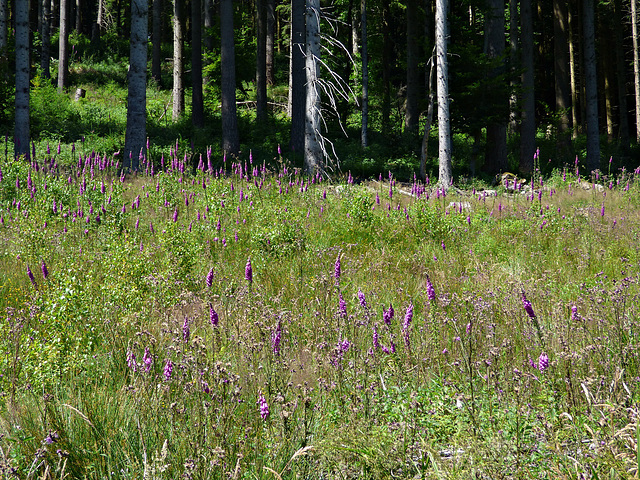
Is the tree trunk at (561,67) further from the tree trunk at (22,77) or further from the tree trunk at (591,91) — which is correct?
the tree trunk at (22,77)

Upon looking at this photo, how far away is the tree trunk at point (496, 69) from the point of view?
16453 mm

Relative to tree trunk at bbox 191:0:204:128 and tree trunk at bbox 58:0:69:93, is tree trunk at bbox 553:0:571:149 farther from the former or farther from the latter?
tree trunk at bbox 58:0:69:93

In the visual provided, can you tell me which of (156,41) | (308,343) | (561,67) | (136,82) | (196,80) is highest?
(156,41)

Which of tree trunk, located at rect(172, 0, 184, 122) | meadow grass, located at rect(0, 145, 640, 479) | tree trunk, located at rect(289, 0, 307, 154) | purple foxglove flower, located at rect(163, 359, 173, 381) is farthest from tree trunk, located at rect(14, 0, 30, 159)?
purple foxglove flower, located at rect(163, 359, 173, 381)

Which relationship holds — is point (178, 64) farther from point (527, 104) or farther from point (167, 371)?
point (167, 371)

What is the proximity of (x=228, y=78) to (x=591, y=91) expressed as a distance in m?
12.8

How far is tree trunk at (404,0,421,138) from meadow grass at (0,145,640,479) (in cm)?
1330

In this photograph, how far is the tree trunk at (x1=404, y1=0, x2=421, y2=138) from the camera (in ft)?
63.3

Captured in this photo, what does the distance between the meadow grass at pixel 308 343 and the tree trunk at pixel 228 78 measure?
9.84 metres

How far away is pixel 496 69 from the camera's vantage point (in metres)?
16.5

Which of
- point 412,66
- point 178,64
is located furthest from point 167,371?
point 178,64

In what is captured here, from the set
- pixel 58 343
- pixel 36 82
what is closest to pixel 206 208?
pixel 58 343

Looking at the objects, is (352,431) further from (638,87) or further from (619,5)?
(619,5)

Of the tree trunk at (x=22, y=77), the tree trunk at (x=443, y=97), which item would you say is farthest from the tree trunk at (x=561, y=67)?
the tree trunk at (x=22, y=77)
